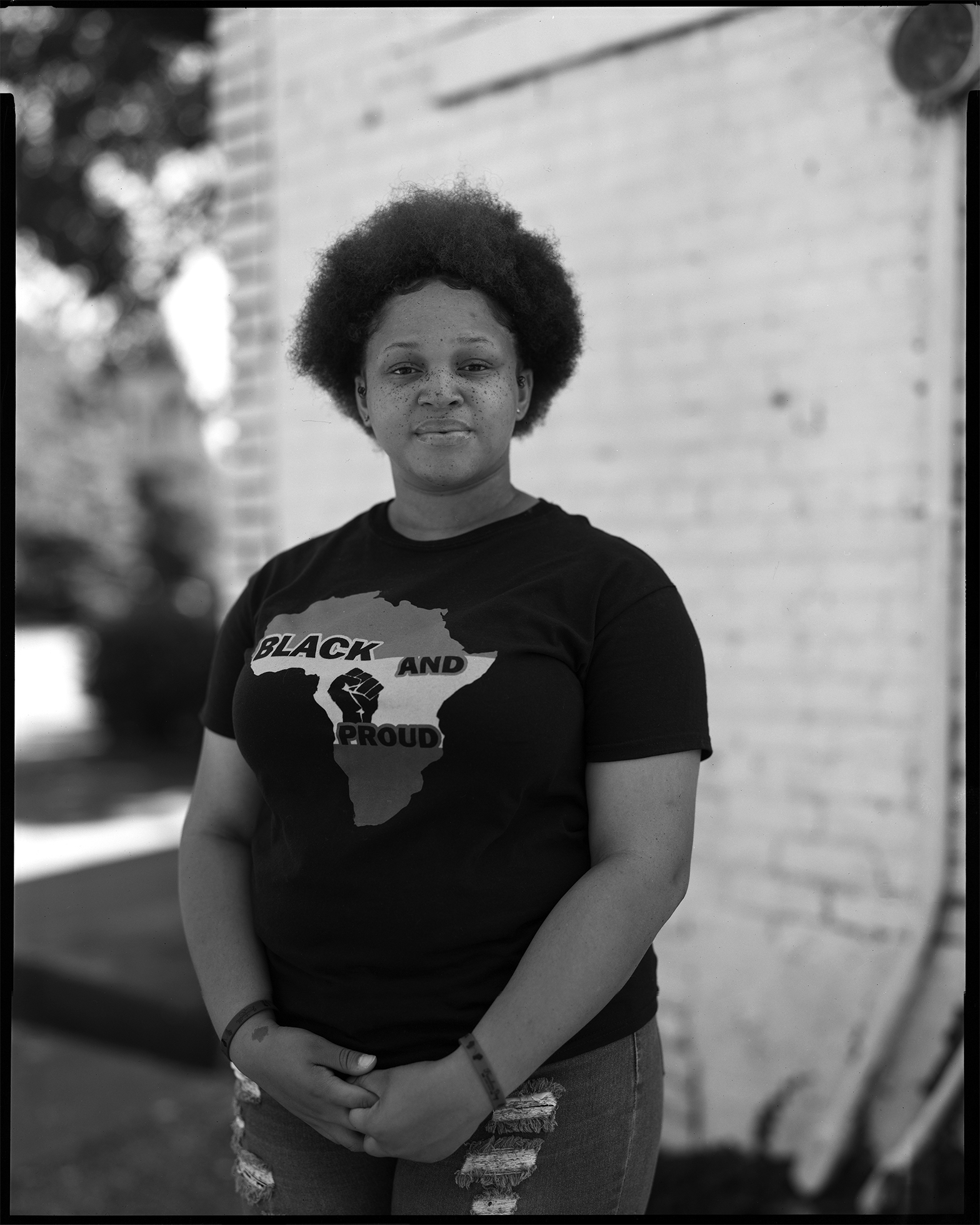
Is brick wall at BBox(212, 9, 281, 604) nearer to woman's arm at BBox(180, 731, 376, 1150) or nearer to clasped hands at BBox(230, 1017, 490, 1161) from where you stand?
woman's arm at BBox(180, 731, 376, 1150)

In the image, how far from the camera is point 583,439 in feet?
11.2

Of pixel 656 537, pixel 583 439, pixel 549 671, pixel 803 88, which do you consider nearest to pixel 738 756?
pixel 656 537

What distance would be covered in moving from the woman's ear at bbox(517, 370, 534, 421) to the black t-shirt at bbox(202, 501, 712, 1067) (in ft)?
0.74

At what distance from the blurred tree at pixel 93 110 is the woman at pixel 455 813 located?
21.7 feet

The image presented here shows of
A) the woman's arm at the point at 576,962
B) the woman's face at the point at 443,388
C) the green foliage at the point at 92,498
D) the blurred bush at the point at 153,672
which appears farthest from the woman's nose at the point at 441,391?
the green foliage at the point at 92,498

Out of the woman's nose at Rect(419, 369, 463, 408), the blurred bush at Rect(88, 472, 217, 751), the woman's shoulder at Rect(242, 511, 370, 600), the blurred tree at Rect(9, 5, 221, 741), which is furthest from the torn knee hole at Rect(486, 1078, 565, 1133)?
the blurred bush at Rect(88, 472, 217, 751)

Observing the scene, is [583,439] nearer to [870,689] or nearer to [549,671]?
[870,689]

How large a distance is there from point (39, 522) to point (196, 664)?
680 inches

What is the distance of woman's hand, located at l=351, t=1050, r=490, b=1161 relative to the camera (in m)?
1.43

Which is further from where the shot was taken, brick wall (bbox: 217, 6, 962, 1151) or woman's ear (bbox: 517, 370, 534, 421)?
brick wall (bbox: 217, 6, 962, 1151)

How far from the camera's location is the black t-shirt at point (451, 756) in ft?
4.82

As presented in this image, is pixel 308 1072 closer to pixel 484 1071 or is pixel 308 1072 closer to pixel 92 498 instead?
pixel 484 1071

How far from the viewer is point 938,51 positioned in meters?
2.70

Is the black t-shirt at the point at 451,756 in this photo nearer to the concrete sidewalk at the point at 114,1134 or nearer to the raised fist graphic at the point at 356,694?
the raised fist graphic at the point at 356,694
